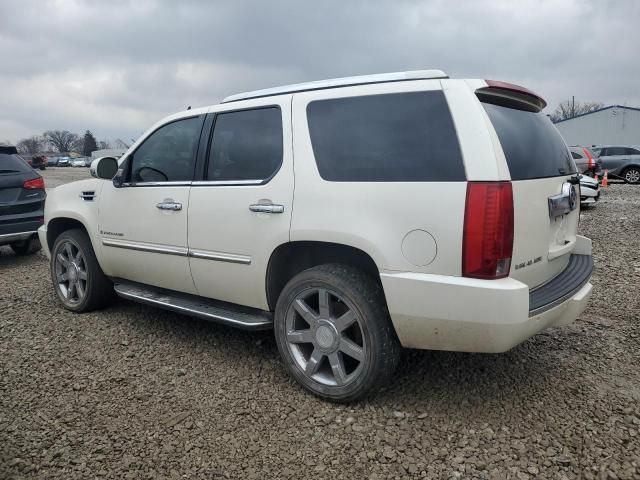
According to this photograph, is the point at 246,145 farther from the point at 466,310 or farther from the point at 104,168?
the point at 466,310

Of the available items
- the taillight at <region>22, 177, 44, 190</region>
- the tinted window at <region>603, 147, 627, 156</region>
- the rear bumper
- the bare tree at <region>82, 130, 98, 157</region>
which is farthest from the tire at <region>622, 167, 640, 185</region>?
the bare tree at <region>82, 130, 98, 157</region>

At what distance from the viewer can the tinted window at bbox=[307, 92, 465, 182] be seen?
253 centimetres

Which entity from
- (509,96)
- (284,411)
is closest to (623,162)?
(509,96)

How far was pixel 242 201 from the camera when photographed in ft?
10.5

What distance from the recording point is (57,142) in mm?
110688

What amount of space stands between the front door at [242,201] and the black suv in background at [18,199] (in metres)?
4.47

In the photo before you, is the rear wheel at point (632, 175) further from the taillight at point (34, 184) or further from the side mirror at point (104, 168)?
the side mirror at point (104, 168)

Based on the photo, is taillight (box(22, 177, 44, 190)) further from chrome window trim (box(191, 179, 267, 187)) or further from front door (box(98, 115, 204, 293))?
chrome window trim (box(191, 179, 267, 187))

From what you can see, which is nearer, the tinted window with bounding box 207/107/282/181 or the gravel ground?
the gravel ground

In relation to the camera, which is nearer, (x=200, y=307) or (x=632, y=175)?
(x=200, y=307)

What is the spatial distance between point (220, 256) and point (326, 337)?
3.10 ft

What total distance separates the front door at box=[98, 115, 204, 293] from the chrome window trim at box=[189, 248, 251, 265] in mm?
128

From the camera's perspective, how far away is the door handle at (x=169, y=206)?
3.58 meters

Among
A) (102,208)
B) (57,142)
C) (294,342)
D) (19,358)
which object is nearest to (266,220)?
(294,342)
